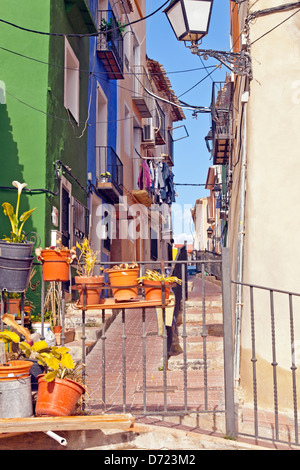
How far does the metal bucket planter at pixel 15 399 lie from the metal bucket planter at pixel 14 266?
123cm

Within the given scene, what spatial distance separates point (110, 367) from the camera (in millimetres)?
8578

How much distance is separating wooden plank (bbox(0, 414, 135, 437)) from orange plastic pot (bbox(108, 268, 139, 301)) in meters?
1.15

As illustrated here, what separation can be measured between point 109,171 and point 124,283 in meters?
11.0

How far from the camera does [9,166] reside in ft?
34.3

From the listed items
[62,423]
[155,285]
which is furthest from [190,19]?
[62,423]

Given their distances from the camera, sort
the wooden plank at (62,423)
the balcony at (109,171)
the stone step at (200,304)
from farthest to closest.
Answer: the balcony at (109,171)
the stone step at (200,304)
the wooden plank at (62,423)

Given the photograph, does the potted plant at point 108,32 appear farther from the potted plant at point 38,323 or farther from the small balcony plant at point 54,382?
the small balcony plant at point 54,382

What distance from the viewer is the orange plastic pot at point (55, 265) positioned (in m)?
5.27

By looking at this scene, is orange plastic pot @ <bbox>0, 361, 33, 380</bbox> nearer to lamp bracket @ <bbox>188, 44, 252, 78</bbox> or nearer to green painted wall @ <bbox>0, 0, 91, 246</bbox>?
lamp bracket @ <bbox>188, 44, 252, 78</bbox>

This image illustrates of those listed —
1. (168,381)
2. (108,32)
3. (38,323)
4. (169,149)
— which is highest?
(169,149)

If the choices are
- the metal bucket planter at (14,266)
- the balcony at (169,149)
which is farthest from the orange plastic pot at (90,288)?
the balcony at (169,149)

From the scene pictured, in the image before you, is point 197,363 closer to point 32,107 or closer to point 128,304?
point 128,304

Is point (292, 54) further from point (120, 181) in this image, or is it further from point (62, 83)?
point (120, 181)

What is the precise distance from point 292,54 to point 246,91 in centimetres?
83
